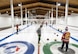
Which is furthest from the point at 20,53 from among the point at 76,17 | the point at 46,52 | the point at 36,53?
the point at 76,17

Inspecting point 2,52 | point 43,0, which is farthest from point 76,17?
point 2,52

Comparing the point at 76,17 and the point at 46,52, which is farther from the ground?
the point at 76,17

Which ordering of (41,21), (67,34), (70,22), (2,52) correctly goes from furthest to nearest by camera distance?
(41,21) < (70,22) < (2,52) < (67,34)

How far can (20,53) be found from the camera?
5.25 metres

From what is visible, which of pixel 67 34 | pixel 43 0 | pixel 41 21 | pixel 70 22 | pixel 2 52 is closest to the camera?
pixel 67 34

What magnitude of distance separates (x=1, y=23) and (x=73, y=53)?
737 inches

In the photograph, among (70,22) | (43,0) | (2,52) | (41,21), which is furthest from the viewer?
(41,21)

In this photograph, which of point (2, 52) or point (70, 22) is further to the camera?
point (70, 22)

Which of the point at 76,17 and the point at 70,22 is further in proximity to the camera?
the point at 70,22

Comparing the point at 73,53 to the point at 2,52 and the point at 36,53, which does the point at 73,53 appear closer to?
the point at 36,53

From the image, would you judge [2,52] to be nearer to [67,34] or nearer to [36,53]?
[36,53]

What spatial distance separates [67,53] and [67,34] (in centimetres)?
98

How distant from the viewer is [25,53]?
5.25m

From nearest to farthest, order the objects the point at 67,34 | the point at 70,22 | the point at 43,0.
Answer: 1. the point at 67,34
2. the point at 43,0
3. the point at 70,22
